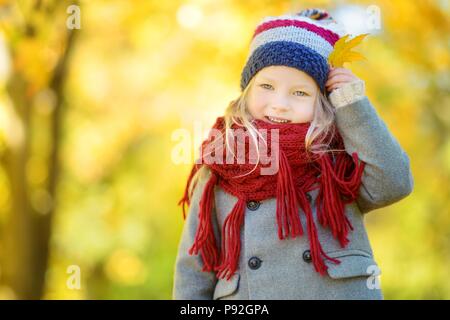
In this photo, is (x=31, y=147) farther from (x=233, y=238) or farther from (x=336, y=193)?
(x=336, y=193)

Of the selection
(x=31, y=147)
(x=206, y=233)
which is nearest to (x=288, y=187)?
(x=206, y=233)

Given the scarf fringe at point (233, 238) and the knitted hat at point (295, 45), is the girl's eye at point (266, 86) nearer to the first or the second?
the knitted hat at point (295, 45)

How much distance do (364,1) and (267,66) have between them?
7.79 feet

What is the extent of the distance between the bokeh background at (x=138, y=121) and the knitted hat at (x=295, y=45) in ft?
1.65

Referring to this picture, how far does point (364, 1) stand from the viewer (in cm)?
425

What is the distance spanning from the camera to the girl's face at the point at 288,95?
6.82 ft

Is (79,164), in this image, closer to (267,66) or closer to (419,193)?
(419,193)

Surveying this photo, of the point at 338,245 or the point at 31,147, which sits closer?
the point at 338,245

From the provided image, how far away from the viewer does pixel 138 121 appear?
779 cm

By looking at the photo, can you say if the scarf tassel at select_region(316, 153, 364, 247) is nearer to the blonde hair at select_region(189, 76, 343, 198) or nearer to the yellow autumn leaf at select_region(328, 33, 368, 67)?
the blonde hair at select_region(189, 76, 343, 198)

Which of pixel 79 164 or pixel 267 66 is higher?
pixel 79 164

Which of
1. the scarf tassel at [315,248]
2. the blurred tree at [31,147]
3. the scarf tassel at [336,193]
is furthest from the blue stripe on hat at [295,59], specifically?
the blurred tree at [31,147]

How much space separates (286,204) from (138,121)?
19.4 feet

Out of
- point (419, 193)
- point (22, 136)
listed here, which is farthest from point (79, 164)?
point (419, 193)
